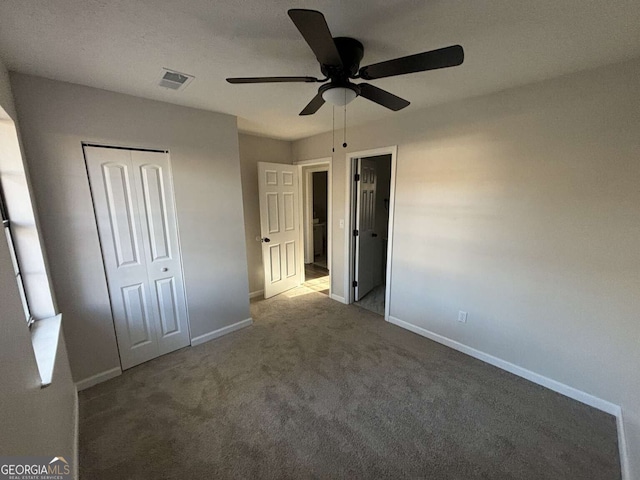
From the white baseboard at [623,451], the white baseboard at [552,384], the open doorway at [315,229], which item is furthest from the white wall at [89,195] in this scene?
the white baseboard at [623,451]

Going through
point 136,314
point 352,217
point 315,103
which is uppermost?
point 315,103

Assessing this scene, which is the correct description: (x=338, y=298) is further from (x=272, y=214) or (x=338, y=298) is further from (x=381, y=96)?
(x=381, y=96)

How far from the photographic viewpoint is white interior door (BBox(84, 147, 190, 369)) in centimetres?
211

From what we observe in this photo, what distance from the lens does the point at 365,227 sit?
3.71m

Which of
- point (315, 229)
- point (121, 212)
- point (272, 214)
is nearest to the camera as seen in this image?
point (121, 212)

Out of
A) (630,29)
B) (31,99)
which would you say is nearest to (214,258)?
(31,99)

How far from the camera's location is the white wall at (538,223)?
172 centimetres

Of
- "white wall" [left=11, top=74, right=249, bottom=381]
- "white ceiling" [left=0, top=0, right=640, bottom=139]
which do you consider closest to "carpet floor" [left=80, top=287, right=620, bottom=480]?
"white wall" [left=11, top=74, right=249, bottom=381]

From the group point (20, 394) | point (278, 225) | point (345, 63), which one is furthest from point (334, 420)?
point (278, 225)

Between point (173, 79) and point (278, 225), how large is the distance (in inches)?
90.6

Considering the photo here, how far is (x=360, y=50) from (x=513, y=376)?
2792 millimetres

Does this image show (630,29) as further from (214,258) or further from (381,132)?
(214,258)

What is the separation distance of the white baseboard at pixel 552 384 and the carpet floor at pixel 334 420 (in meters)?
0.05

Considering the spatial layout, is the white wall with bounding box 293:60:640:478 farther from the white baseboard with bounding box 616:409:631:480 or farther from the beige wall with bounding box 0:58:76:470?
the beige wall with bounding box 0:58:76:470
